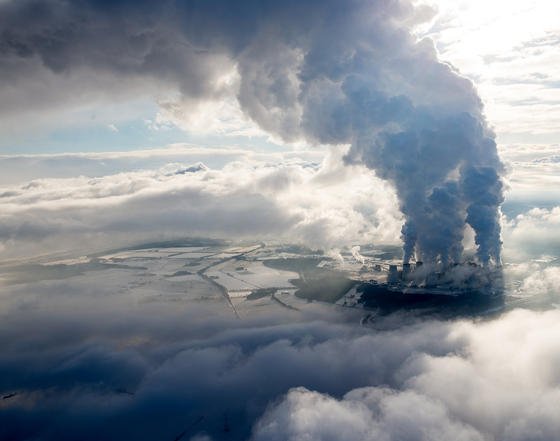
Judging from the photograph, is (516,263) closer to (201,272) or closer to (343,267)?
(343,267)

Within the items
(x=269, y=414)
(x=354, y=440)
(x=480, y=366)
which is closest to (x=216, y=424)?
(x=269, y=414)

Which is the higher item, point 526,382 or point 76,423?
point 526,382

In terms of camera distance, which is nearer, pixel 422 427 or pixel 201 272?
pixel 422 427

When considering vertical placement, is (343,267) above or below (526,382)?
above

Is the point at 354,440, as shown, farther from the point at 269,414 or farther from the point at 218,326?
the point at 218,326

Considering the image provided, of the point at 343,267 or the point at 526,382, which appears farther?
the point at 343,267

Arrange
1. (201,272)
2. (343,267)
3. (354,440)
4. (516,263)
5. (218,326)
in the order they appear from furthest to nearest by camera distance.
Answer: (201,272) < (343,267) < (516,263) < (218,326) < (354,440)

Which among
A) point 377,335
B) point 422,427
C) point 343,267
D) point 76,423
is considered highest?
point 343,267

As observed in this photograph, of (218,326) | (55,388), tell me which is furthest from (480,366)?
(55,388)

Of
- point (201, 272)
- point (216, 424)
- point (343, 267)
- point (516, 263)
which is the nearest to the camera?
point (216, 424)
